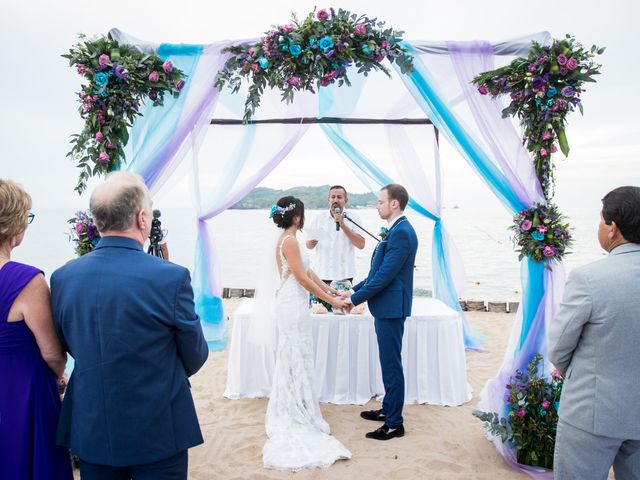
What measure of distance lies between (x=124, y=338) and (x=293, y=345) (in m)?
2.15

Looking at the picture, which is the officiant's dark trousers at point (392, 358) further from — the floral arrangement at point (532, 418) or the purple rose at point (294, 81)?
the purple rose at point (294, 81)

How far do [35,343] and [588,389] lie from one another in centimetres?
212

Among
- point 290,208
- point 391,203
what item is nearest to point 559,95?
point 391,203

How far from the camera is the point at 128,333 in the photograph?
5.05 feet

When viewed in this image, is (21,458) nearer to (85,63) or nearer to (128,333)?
(128,333)

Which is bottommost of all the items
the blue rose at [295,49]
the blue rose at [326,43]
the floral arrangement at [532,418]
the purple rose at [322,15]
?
the floral arrangement at [532,418]

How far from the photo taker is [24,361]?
1.70 m

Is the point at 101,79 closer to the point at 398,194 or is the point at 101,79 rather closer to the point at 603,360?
the point at 398,194

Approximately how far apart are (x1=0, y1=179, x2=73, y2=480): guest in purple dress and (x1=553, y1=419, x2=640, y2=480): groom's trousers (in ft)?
6.60

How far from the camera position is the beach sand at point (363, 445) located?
3064 millimetres

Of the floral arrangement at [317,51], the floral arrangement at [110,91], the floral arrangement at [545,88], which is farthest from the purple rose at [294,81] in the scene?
the floral arrangement at [545,88]

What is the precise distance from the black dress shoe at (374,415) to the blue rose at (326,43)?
112 inches

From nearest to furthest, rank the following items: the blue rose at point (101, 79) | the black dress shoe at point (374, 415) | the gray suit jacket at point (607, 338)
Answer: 1. the gray suit jacket at point (607, 338)
2. the blue rose at point (101, 79)
3. the black dress shoe at point (374, 415)

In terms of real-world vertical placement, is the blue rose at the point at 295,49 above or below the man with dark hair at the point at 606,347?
above
